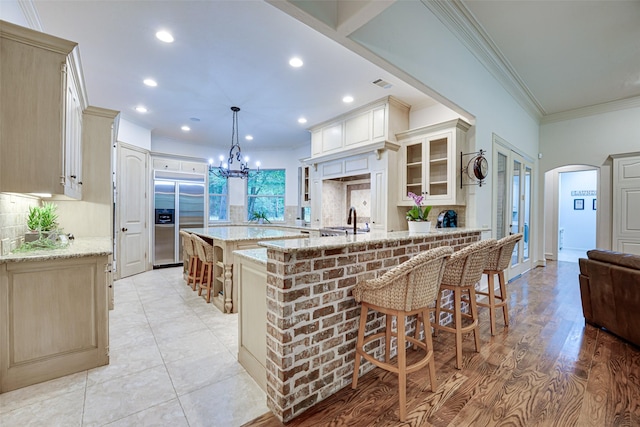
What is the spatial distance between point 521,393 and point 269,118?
5031 millimetres

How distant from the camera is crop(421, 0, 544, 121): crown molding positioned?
9.18 ft

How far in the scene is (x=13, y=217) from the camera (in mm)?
2178

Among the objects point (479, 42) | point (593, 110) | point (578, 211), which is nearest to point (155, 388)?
point (479, 42)

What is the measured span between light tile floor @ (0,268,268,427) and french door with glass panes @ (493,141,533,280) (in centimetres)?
414

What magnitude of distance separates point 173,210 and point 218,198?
153 cm

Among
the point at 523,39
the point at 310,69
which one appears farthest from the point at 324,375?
the point at 523,39

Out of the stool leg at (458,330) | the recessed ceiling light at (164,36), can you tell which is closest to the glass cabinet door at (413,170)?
the stool leg at (458,330)

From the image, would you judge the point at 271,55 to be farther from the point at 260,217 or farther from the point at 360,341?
the point at 260,217

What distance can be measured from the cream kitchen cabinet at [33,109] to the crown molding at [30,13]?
28.4 inches

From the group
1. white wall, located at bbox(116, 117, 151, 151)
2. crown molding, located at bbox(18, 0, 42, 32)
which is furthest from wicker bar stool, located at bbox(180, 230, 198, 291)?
crown molding, located at bbox(18, 0, 42, 32)

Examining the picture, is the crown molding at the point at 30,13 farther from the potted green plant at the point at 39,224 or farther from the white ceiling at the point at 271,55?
the potted green plant at the point at 39,224

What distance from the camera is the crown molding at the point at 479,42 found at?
2.80 metres

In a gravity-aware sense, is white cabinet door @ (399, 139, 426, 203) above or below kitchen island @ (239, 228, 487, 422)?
Answer: above

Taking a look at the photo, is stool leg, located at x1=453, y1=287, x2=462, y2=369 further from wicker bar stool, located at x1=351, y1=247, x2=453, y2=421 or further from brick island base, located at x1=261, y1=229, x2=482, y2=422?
brick island base, located at x1=261, y1=229, x2=482, y2=422
